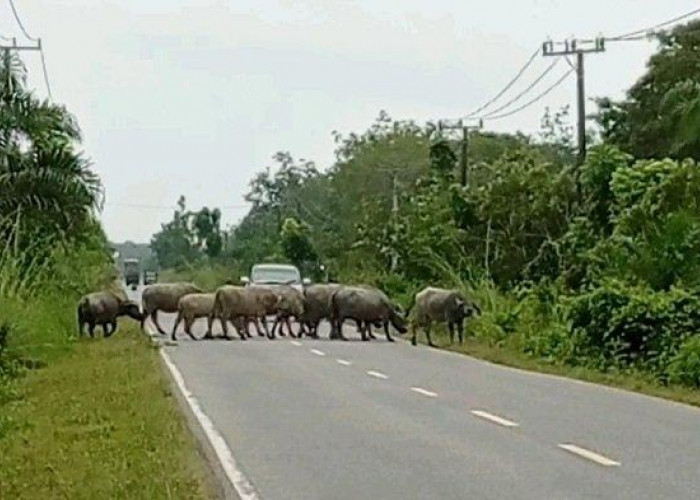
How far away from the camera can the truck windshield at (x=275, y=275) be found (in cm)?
5266

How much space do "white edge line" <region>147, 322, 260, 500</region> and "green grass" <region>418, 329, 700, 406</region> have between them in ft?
20.6

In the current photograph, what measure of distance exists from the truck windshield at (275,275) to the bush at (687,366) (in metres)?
28.3

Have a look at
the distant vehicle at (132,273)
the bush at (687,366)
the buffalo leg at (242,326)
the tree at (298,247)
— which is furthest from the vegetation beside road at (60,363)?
the distant vehicle at (132,273)

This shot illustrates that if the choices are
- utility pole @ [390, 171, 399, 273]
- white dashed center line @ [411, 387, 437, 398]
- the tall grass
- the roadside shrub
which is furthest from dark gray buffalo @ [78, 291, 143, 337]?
utility pole @ [390, 171, 399, 273]

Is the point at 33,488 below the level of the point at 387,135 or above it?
below

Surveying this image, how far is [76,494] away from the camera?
467 inches

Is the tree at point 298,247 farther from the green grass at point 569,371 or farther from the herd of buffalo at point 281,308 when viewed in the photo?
the green grass at point 569,371

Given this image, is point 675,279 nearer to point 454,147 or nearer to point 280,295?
point 280,295

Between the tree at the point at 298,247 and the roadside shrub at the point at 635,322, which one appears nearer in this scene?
the roadside shrub at the point at 635,322

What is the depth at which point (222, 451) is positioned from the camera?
14633 millimetres

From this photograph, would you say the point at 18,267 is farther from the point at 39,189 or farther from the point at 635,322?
the point at 635,322

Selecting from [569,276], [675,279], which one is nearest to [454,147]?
[569,276]

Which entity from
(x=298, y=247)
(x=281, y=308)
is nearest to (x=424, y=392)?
(x=281, y=308)

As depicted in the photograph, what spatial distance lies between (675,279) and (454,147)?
164 ft
